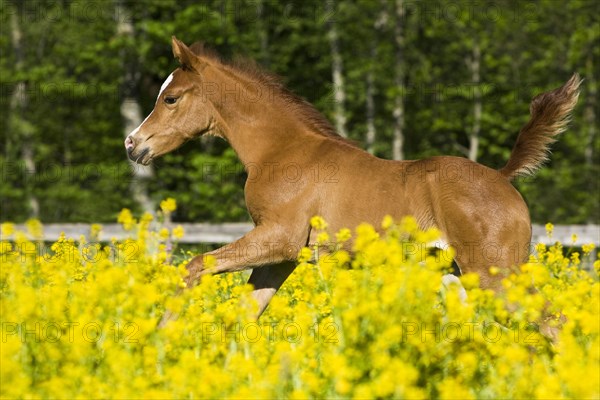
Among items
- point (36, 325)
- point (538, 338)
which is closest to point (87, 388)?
point (36, 325)

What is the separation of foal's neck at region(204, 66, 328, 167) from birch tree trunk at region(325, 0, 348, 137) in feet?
41.3

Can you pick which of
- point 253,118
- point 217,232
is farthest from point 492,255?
point 217,232

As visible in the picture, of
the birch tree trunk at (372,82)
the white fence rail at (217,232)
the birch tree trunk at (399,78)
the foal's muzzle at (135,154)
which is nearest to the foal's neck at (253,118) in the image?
the foal's muzzle at (135,154)

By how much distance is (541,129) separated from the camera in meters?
5.96

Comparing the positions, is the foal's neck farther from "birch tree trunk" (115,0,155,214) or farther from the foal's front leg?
"birch tree trunk" (115,0,155,214)

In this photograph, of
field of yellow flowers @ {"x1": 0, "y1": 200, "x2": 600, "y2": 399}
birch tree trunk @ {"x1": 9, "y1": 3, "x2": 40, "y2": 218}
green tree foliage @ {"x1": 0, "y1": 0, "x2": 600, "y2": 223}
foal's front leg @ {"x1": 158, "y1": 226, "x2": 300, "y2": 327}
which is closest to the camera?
field of yellow flowers @ {"x1": 0, "y1": 200, "x2": 600, "y2": 399}

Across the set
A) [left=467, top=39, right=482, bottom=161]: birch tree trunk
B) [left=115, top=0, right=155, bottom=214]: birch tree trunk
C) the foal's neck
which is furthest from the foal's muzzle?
[left=467, top=39, right=482, bottom=161]: birch tree trunk

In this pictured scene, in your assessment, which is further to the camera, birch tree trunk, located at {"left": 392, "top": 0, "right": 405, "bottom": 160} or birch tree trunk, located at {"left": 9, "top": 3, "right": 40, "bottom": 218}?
birch tree trunk, located at {"left": 9, "top": 3, "right": 40, "bottom": 218}

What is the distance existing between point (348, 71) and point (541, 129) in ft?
46.6

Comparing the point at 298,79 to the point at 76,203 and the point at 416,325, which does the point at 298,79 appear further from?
the point at 416,325

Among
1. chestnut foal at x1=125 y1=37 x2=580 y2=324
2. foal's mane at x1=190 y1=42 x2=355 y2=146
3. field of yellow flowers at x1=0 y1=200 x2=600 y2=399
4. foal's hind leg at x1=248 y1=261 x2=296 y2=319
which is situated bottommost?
field of yellow flowers at x1=0 y1=200 x2=600 y2=399

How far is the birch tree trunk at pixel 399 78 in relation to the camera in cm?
1941

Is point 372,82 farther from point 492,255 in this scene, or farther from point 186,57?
point 492,255

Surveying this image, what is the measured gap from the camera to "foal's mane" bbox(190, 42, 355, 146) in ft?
20.9
